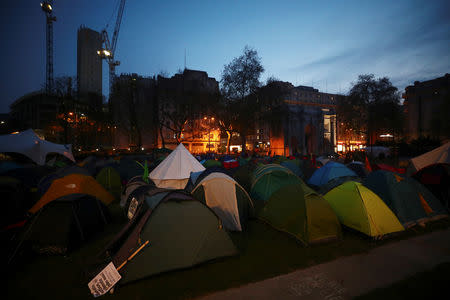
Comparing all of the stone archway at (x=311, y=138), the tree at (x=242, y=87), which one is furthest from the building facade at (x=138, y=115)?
the stone archway at (x=311, y=138)

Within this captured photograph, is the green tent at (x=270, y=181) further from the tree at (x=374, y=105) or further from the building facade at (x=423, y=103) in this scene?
the building facade at (x=423, y=103)

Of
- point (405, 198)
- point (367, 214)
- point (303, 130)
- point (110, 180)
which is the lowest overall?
point (367, 214)

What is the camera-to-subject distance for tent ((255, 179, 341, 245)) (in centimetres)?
599

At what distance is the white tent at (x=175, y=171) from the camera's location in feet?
36.9

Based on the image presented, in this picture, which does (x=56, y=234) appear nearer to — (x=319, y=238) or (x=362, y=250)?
(x=319, y=238)

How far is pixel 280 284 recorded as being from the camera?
174 inches

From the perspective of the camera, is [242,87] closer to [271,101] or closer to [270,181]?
[271,101]

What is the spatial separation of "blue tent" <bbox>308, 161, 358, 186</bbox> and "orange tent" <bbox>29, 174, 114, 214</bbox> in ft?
35.0

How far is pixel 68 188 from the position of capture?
8273 millimetres

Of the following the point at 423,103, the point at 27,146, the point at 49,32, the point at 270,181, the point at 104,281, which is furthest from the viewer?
the point at 49,32

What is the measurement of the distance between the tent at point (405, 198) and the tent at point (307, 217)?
7.28ft

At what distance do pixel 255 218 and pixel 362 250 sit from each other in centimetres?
337

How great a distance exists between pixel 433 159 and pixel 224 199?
9.54m

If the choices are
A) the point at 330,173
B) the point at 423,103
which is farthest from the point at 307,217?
the point at 423,103
